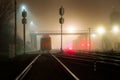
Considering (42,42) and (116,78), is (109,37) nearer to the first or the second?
(42,42)

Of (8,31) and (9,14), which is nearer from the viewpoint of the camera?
(9,14)

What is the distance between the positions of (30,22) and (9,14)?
2624 inches

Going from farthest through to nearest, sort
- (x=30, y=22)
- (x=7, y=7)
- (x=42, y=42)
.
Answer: (x=30, y=22)
(x=42, y=42)
(x=7, y=7)

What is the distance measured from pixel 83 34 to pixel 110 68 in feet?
561

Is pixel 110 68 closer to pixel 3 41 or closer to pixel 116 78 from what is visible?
pixel 116 78

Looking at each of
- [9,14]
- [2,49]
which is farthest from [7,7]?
[2,49]

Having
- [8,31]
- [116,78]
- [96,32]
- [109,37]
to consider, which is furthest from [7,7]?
[96,32]

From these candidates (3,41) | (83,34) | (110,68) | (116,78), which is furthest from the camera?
(83,34)

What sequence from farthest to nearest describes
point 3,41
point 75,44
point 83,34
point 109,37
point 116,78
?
point 83,34 < point 75,44 < point 109,37 < point 3,41 < point 116,78

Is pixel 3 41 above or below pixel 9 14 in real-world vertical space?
below

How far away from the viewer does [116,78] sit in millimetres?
18281

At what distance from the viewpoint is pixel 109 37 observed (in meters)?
165

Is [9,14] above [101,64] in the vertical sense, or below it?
above

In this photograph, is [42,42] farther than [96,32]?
No
